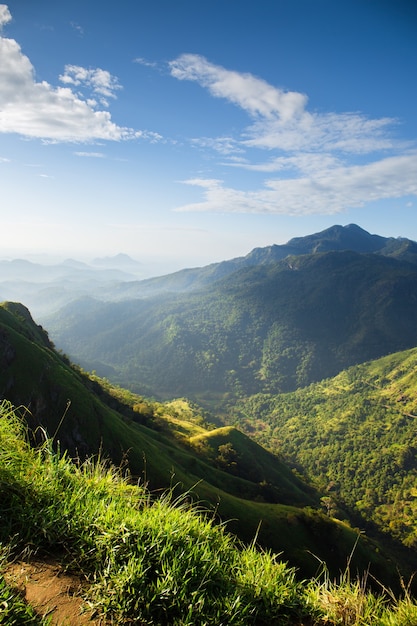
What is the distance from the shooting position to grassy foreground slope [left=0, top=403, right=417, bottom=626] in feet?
11.3

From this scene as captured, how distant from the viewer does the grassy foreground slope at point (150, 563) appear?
3441mm

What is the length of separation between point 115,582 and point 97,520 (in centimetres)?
77

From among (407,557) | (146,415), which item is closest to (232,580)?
(146,415)

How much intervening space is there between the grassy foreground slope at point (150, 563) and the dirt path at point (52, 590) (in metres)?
0.11

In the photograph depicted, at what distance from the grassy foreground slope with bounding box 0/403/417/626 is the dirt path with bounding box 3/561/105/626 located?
0.11m

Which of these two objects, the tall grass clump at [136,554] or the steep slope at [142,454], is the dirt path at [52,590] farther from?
the steep slope at [142,454]

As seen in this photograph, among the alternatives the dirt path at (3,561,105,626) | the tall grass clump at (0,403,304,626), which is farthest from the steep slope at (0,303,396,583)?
the dirt path at (3,561,105,626)

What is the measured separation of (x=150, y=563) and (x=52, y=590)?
3.36ft

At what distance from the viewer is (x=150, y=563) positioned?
3693 millimetres

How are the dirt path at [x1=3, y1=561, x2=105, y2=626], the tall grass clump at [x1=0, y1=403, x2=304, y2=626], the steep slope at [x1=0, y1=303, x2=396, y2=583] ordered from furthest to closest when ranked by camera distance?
the steep slope at [x1=0, y1=303, x2=396, y2=583] → the tall grass clump at [x1=0, y1=403, x2=304, y2=626] → the dirt path at [x1=3, y1=561, x2=105, y2=626]

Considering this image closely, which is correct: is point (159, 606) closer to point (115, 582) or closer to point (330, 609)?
point (115, 582)

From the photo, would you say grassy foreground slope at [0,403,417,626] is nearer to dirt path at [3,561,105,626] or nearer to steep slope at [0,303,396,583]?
dirt path at [3,561,105,626]

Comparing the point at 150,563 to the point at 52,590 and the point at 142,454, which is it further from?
the point at 142,454

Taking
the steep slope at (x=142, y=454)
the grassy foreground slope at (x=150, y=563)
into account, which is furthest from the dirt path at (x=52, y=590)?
the steep slope at (x=142, y=454)
